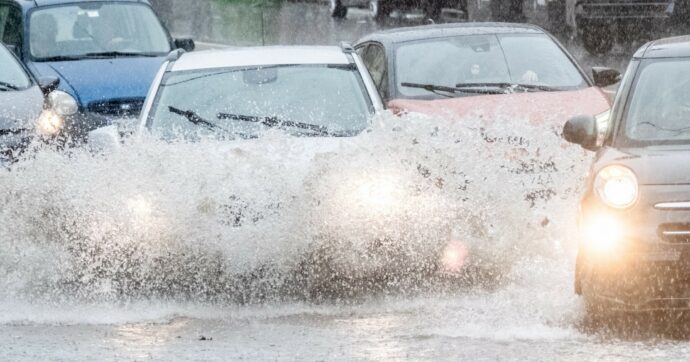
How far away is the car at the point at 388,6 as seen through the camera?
29.5 m

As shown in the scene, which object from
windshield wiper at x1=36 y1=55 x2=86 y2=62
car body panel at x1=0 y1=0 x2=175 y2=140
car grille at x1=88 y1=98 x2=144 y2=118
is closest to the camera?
car body panel at x1=0 y1=0 x2=175 y2=140

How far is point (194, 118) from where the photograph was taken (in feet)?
33.6

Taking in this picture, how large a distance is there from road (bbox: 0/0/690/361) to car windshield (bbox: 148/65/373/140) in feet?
2.31

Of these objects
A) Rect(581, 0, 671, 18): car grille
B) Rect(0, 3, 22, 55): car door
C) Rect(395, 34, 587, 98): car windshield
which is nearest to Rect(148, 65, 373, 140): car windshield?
Rect(395, 34, 587, 98): car windshield

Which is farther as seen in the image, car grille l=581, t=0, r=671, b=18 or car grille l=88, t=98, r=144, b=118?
car grille l=581, t=0, r=671, b=18

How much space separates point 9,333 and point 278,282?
1.55 metres

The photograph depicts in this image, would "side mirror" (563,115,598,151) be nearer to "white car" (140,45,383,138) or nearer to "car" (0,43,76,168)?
"white car" (140,45,383,138)

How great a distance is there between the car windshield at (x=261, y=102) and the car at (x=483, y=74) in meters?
1.49

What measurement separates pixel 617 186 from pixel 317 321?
5.72ft

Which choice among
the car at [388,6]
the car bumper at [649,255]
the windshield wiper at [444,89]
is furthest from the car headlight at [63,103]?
the car at [388,6]

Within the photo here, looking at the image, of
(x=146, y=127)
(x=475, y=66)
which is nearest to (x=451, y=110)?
(x=475, y=66)

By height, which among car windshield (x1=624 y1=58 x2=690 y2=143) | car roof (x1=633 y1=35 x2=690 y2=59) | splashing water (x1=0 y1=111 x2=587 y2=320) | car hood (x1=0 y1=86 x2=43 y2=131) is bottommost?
splashing water (x1=0 y1=111 x2=587 y2=320)

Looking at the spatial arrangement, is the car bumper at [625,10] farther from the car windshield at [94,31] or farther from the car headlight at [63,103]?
the car headlight at [63,103]

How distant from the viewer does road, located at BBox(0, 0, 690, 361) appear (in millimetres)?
7422
